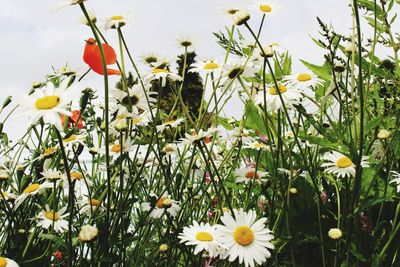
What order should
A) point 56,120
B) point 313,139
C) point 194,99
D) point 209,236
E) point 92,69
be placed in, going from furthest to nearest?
1. point 194,99
2. point 92,69
3. point 313,139
4. point 209,236
5. point 56,120

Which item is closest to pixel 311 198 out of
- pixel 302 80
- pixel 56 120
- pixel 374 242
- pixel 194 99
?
pixel 374 242

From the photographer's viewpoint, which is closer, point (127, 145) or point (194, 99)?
point (127, 145)

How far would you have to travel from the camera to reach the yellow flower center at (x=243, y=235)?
85cm

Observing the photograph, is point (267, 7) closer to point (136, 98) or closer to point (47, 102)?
point (136, 98)

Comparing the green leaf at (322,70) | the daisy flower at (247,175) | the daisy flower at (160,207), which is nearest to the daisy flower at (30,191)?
the daisy flower at (160,207)

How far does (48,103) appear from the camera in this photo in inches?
28.8

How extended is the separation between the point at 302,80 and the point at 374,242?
360 mm

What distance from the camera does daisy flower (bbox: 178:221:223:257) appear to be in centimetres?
90

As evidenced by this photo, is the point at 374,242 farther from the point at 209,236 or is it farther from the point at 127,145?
the point at 127,145

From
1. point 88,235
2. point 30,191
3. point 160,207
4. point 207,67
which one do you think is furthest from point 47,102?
point 207,67

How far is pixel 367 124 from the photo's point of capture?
1.03 meters

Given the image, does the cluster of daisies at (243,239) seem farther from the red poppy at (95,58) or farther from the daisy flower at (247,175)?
the red poppy at (95,58)

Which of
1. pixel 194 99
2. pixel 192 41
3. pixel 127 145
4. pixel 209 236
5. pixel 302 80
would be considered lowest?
pixel 209 236

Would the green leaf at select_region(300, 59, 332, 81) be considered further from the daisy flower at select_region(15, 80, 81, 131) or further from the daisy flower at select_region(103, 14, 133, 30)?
the daisy flower at select_region(15, 80, 81, 131)
